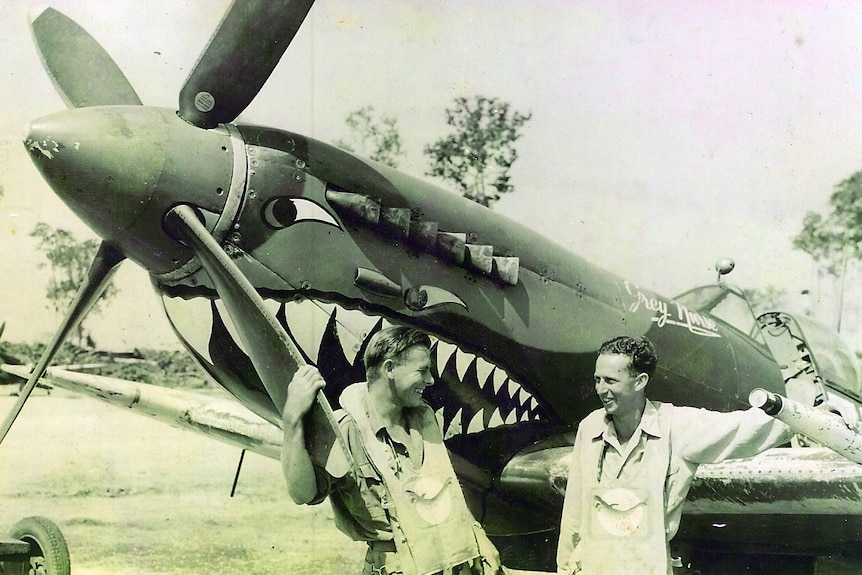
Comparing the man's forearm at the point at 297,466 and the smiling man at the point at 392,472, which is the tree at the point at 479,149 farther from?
the man's forearm at the point at 297,466

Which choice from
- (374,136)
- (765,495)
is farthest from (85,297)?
(765,495)

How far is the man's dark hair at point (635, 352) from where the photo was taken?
329cm

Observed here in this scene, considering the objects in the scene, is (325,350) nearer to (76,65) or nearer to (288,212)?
(288,212)

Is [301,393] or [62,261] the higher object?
[62,261]

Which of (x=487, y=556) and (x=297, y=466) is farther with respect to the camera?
(x=487, y=556)

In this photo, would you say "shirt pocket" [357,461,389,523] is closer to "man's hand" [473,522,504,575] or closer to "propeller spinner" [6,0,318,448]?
"propeller spinner" [6,0,318,448]

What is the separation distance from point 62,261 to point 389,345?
7.04 ft

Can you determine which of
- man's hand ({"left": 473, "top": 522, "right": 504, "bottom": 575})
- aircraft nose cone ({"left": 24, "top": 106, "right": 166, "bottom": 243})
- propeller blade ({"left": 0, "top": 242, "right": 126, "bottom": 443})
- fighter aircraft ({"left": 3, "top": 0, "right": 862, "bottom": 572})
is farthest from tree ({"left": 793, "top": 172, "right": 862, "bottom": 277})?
propeller blade ({"left": 0, "top": 242, "right": 126, "bottom": 443})

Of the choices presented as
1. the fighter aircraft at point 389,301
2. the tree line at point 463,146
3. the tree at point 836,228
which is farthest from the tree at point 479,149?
the tree at point 836,228

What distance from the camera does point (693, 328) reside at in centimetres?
436

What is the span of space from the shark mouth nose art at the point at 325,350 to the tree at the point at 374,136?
2.68 feet

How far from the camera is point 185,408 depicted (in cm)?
477

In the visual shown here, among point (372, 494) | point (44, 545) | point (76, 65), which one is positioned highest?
point (76, 65)

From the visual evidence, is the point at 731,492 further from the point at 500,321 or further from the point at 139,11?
the point at 139,11
